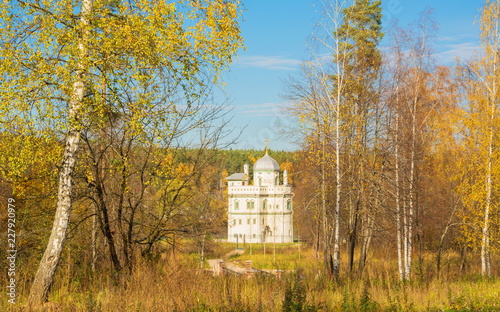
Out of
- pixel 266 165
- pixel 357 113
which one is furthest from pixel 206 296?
pixel 266 165

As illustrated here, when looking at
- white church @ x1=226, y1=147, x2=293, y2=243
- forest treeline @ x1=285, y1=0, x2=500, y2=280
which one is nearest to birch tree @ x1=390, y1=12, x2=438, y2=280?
forest treeline @ x1=285, y1=0, x2=500, y2=280

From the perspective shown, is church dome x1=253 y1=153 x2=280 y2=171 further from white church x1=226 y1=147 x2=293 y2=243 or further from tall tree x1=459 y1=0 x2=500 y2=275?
tall tree x1=459 y1=0 x2=500 y2=275

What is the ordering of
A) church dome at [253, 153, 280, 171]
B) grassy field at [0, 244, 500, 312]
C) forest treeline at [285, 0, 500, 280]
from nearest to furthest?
grassy field at [0, 244, 500, 312]
forest treeline at [285, 0, 500, 280]
church dome at [253, 153, 280, 171]

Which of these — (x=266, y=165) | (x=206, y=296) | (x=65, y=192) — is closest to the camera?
(x=206, y=296)

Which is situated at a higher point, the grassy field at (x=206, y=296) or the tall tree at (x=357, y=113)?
the tall tree at (x=357, y=113)

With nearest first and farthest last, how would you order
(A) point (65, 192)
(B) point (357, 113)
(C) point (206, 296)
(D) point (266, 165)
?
1. (C) point (206, 296)
2. (A) point (65, 192)
3. (B) point (357, 113)
4. (D) point (266, 165)

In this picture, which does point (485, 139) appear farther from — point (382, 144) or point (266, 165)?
point (266, 165)

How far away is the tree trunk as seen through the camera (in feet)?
25.6

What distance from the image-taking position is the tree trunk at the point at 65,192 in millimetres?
7805

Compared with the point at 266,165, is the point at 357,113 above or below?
below

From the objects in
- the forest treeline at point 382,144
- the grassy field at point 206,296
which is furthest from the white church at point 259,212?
the grassy field at point 206,296

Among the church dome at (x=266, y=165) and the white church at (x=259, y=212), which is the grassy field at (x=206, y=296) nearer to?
the white church at (x=259, y=212)

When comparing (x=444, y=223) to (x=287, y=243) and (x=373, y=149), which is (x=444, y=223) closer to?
(x=373, y=149)

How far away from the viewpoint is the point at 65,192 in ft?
26.9
